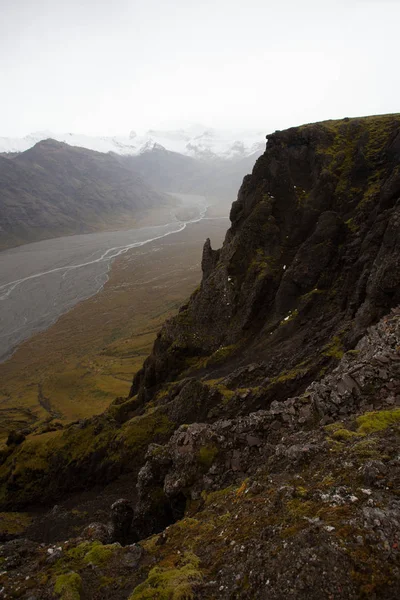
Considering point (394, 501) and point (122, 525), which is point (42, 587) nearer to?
point (122, 525)

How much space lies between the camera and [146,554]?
13.8 meters

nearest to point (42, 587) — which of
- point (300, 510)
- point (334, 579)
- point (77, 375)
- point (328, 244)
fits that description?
point (300, 510)

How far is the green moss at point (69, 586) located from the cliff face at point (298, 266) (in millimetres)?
15249

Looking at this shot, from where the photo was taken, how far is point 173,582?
10000 mm

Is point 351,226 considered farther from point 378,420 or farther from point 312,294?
point 378,420

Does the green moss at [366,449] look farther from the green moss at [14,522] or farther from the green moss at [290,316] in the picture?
the green moss at [14,522]

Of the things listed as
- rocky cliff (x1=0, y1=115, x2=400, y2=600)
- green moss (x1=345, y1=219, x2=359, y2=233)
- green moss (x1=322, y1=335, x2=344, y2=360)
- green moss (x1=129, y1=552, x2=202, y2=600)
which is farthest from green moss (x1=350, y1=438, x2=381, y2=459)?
green moss (x1=345, y1=219, x2=359, y2=233)

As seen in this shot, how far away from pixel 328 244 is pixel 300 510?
2832cm

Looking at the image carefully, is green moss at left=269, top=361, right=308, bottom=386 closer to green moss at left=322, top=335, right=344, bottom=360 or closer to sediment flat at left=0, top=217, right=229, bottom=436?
green moss at left=322, top=335, right=344, bottom=360

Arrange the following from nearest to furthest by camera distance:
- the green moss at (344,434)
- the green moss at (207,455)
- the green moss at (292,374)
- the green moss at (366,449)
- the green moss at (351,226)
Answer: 1. the green moss at (366,449)
2. the green moss at (344,434)
3. the green moss at (207,455)
4. the green moss at (292,374)
5. the green moss at (351,226)

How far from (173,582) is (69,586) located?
5.37 meters

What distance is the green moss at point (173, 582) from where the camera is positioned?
9383mm

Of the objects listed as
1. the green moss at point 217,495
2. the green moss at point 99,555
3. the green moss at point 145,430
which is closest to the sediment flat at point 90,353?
the green moss at point 145,430

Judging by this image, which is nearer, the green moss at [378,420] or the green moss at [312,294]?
the green moss at [378,420]
